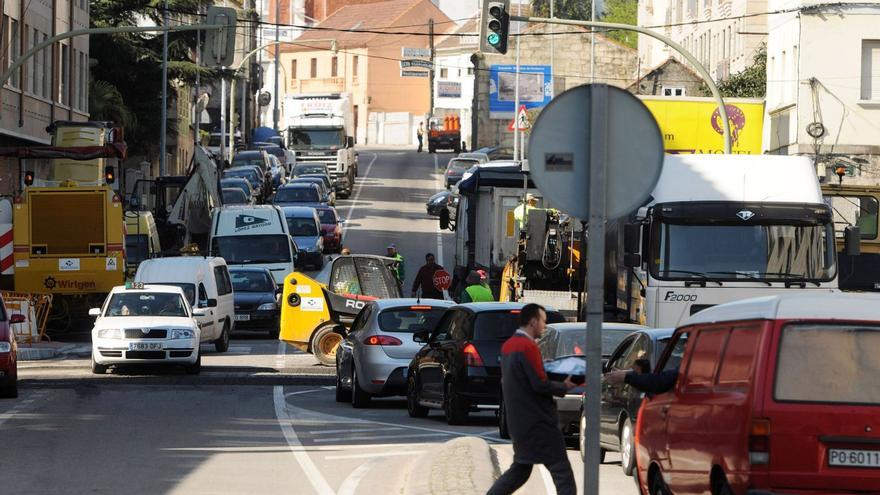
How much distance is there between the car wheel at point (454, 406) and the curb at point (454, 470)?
12.3ft

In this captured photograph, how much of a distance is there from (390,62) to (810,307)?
424ft

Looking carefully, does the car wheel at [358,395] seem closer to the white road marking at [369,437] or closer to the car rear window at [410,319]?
the car rear window at [410,319]

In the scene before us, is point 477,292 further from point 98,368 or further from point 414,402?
point 414,402

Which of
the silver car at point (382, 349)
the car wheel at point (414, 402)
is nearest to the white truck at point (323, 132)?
the silver car at point (382, 349)

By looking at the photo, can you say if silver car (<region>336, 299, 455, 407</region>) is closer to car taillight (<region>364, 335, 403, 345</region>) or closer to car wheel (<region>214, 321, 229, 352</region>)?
car taillight (<region>364, 335, 403, 345</region>)

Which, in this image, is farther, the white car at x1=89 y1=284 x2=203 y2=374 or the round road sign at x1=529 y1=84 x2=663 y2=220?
the white car at x1=89 y1=284 x2=203 y2=374

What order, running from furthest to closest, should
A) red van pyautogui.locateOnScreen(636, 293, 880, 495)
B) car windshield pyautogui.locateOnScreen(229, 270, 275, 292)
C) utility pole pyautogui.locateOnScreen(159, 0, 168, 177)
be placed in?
utility pole pyautogui.locateOnScreen(159, 0, 168, 177) < car windshield pyautogui.locateOnScreen(229, 270, 275, 292) < red van pyautogui.locateOnScreen(636, 293, 880, 495)

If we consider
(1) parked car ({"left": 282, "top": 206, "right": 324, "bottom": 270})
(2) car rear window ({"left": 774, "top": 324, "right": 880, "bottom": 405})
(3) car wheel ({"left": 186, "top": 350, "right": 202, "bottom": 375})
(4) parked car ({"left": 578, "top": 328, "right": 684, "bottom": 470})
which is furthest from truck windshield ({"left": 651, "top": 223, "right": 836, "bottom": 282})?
(1) parked car ({"left": 282, "top": 206, "right": 324, "bottom": 270})

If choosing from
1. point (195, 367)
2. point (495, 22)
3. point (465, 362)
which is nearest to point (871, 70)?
point (495, 22)

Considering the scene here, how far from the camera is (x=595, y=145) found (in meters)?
9.53

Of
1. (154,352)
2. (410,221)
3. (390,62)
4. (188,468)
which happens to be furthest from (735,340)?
(390,62)

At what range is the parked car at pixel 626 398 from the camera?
1497cm

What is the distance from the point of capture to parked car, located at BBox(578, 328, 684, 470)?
1497 cm

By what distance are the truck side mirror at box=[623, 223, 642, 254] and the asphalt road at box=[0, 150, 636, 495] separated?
2.86 metres
